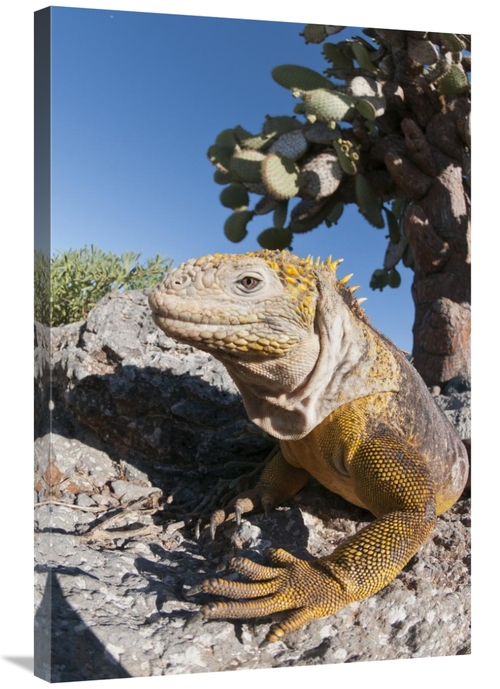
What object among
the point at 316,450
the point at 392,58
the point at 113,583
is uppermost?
the point at 392,58

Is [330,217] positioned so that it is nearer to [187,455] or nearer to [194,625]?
[187,455]

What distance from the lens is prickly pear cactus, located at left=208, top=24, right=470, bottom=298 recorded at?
18.7 feet

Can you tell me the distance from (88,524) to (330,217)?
148 inches

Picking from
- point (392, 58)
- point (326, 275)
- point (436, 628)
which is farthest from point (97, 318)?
point (392, 58)

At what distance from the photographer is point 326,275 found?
3443mm

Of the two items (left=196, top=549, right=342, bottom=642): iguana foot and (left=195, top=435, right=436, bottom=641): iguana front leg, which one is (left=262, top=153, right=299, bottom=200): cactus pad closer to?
(left=195, top=435, right=436, bottom=641): iguana front leg

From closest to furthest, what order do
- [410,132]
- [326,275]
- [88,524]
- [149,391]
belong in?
[326,275], [88,524], [149,391], [410,132]

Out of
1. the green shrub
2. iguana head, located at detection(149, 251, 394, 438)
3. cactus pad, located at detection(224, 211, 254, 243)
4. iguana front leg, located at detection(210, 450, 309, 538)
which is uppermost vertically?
cactus pad, located at detection(224, 211, 254, 243)

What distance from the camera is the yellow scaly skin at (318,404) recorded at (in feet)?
9.71

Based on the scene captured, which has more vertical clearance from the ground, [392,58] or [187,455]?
[392,58]

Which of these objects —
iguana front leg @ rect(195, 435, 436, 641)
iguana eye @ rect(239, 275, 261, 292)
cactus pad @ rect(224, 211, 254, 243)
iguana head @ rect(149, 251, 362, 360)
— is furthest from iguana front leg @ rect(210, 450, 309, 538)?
cactus pad @ rect(224, 211, 254, 243)

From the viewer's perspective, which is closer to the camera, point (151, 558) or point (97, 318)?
point (151, 558)

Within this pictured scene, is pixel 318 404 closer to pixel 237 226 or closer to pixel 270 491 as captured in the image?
pixel 270 491

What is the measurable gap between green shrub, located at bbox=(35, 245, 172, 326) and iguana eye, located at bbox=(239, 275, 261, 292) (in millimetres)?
1431
